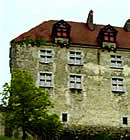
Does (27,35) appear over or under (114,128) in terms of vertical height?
over

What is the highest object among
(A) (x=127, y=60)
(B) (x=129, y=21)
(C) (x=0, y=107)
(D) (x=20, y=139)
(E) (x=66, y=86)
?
(B) (x=129, y=21)

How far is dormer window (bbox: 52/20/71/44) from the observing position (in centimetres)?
3203

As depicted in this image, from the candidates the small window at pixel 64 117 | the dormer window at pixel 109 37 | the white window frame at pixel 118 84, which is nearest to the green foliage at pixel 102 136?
the small window at pixel 64 117

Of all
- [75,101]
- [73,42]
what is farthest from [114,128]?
[73,42]

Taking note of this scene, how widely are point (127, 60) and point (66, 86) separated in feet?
23.3

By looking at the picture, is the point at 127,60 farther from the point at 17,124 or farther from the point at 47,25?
the point at 17,124

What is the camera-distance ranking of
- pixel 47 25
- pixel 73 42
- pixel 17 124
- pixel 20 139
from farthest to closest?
pixel 47 25 → pixel 73 42 → pixel 20 139 → pixel 17 124

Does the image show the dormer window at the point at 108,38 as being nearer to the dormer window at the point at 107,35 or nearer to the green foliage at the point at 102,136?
the dormer window at the point at 107,35

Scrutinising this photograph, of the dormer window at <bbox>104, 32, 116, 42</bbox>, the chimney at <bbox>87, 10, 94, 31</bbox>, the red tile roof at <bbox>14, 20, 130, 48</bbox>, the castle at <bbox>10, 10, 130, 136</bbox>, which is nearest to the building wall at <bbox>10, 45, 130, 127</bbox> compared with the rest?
the castle at <bbox>10, 10, 130, 136</bbox>

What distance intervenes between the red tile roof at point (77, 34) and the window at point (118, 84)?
3681mm

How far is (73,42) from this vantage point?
3231 centimetres

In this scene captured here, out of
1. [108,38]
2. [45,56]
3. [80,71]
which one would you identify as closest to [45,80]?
[45,56]

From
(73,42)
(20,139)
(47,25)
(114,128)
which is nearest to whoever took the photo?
(20,139)

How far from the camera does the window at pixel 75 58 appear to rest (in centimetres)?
3164
